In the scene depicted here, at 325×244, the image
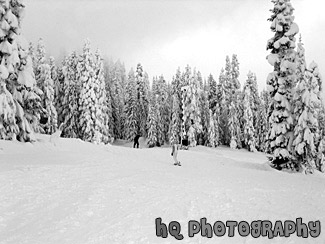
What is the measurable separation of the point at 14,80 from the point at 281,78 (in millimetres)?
18741

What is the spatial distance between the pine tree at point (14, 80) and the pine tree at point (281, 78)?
668 inches

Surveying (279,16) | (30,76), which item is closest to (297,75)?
(279,16)

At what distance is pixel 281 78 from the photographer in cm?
2234

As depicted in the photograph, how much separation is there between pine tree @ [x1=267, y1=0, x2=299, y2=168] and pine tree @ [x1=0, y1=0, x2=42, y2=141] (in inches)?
668

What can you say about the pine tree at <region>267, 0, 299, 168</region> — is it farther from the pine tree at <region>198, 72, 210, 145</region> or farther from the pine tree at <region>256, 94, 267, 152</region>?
the pine tree at <region>256, 94, 267, 152</region>

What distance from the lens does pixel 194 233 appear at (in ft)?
22.2

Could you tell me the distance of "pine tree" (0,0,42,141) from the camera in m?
19.0

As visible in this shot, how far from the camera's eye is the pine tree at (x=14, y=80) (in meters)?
19.0

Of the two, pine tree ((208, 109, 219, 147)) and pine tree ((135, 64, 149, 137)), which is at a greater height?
pine tree ((135, 64, 149, 137))

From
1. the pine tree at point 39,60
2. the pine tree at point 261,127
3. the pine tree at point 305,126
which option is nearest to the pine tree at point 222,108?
the pine tree at point 261,127

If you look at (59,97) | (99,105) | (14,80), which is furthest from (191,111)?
(14,80)

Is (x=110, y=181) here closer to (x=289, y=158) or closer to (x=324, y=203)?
(x=324, y=203)

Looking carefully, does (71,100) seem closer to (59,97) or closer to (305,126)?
(59,97)

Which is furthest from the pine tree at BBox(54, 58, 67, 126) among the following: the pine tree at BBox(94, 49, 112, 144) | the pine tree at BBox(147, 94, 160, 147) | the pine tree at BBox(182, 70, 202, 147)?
the pine tree at BBox(182, 70, 202, 147)
